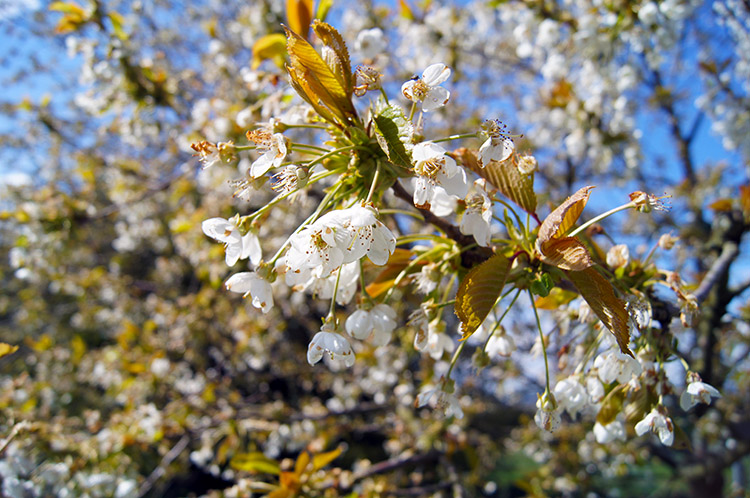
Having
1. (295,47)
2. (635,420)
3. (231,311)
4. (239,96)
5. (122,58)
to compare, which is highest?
(295,47)

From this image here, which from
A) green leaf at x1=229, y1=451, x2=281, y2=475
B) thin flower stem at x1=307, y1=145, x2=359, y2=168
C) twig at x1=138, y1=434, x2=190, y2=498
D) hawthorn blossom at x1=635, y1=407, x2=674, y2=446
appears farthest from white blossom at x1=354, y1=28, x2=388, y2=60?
twig at x1=138, y1=434, x2=190, y2=498

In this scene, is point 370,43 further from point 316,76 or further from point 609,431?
point 609,431

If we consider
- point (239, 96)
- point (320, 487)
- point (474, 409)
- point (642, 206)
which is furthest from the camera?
point (474, 409)

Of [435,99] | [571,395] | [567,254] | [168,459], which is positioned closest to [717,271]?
[571,395]

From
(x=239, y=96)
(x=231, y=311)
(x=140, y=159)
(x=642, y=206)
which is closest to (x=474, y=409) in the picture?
(x=231, y=311)

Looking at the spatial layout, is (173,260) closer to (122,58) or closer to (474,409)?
(122,58)

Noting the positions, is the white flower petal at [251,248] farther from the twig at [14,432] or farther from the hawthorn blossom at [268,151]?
the twig at [14,432]
